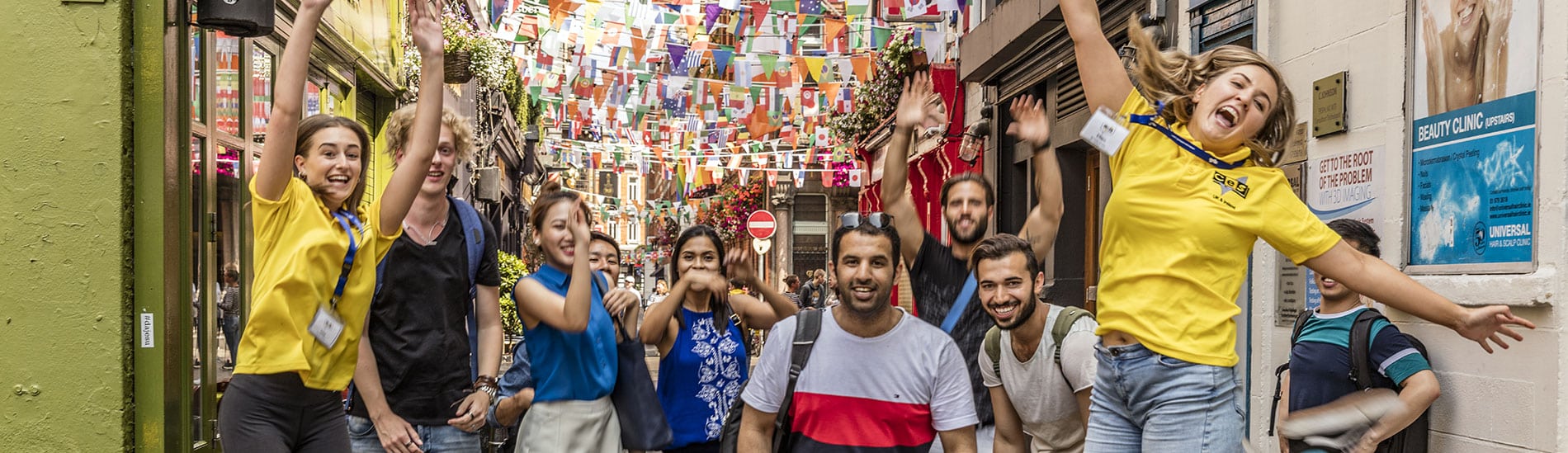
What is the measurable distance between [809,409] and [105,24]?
9.39 feet

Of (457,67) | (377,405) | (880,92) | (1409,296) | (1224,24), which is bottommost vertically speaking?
(377,405)

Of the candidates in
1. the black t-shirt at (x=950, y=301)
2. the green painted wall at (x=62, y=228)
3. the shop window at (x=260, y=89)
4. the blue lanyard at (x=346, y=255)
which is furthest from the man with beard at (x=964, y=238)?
the shop window at (x=260, y=89)

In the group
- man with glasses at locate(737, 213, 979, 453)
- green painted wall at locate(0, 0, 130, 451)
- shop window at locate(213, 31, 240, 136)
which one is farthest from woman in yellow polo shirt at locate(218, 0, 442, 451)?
shop window at locate(213, 31, 240, 136)

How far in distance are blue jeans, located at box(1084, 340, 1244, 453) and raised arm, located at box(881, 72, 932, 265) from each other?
1912 millimetres

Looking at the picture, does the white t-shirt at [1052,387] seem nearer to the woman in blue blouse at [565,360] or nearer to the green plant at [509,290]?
the woman in blue blouse at [565,360]

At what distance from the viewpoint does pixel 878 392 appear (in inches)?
177

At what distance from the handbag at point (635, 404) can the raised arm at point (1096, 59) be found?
216 cm

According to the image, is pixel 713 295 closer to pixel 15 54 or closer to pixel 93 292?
pixel 93 292

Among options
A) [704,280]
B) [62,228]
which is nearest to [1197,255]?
[704,280]

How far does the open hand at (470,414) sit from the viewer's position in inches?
187

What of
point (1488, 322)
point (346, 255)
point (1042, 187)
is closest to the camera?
point (1488, 322)

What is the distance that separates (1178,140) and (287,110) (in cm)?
242

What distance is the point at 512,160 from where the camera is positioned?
33.9 m

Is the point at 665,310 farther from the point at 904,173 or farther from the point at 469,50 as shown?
the point at 469,50
